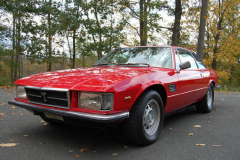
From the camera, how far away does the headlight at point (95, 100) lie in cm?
216

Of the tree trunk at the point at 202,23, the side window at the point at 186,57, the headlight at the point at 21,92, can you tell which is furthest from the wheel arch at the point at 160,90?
the tree trunk at the point at 202,23

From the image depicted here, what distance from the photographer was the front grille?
92.4 inches

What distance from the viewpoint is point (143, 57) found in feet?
12.1

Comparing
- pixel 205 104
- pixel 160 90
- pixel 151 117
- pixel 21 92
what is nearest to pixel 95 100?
pixel 151 117

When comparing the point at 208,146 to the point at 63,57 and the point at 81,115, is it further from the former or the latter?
the point at 63,57

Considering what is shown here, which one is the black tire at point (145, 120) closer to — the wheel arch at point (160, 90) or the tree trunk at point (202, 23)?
the wheel arch at point (160, 90)

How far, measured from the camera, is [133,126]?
8.00 feet

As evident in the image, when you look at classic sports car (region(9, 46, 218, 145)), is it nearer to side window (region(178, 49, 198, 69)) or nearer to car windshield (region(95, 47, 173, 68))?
car windshield (region(95, 47, 173, 68))

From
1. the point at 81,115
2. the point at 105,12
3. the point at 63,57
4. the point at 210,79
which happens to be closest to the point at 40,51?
the point at 63,57

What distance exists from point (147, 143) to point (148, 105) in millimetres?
522

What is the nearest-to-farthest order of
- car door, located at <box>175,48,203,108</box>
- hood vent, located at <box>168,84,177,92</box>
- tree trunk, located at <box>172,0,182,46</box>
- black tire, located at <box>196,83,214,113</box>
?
→ hood vent, located at <box>168,84,177,92</box>, car door, located at <box>175,48,203,108</box>, black tire, located at <box>196,83,214,113</box>, tree trunk, located at <box>172,0,182,46</box>

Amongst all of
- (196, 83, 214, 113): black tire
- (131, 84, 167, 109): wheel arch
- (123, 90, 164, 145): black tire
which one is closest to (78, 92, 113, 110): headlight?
(123, 90, 164, 145): black tire

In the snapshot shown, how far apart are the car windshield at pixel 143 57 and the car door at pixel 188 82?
0.27m

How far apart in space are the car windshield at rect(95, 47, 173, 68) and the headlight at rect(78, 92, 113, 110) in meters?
1.47
